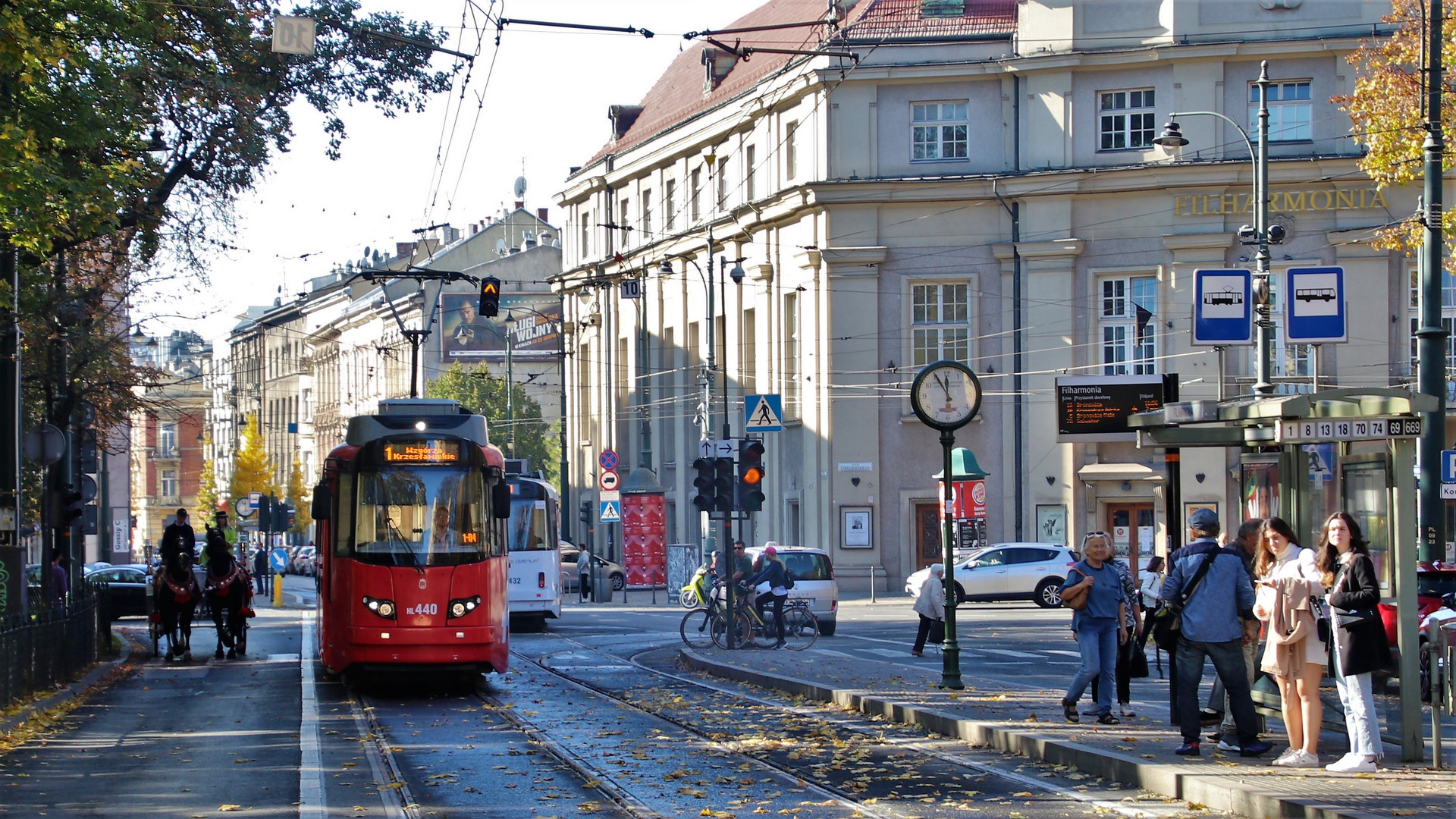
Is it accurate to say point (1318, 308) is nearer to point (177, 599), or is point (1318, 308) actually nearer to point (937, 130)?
point (177, 599)

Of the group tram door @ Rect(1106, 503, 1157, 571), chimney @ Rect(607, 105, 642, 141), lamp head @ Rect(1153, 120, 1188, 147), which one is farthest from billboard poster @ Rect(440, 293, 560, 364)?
lamp head @ Rect(1153, 120, 1188, 147)

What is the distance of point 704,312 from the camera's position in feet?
184

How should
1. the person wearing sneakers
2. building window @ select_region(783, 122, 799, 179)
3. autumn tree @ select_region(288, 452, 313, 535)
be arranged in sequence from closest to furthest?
the person wearing sneakers → building window @ select_region(783, 122, 799, 179) → autumn tree @ select_region(288, 452, 313, 535)

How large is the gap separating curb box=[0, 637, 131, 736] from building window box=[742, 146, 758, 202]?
2978 cm

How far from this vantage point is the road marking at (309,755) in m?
10.3

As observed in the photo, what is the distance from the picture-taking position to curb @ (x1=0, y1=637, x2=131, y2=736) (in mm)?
15120

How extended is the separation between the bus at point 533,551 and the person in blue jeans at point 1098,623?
1893 cm

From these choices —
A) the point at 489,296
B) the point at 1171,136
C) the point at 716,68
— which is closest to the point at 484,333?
the point at 716,68

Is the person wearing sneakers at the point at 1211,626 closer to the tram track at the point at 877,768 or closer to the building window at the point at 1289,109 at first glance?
the tram track at the point at 877,768

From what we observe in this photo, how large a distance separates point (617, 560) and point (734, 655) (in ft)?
123

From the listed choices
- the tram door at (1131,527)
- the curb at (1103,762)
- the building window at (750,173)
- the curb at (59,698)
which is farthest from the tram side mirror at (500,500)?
the building window at (750,173)

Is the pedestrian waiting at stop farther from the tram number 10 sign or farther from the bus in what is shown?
the tram number 10 sign

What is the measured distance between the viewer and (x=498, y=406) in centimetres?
7462

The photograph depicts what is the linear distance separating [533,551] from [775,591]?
304 inches
